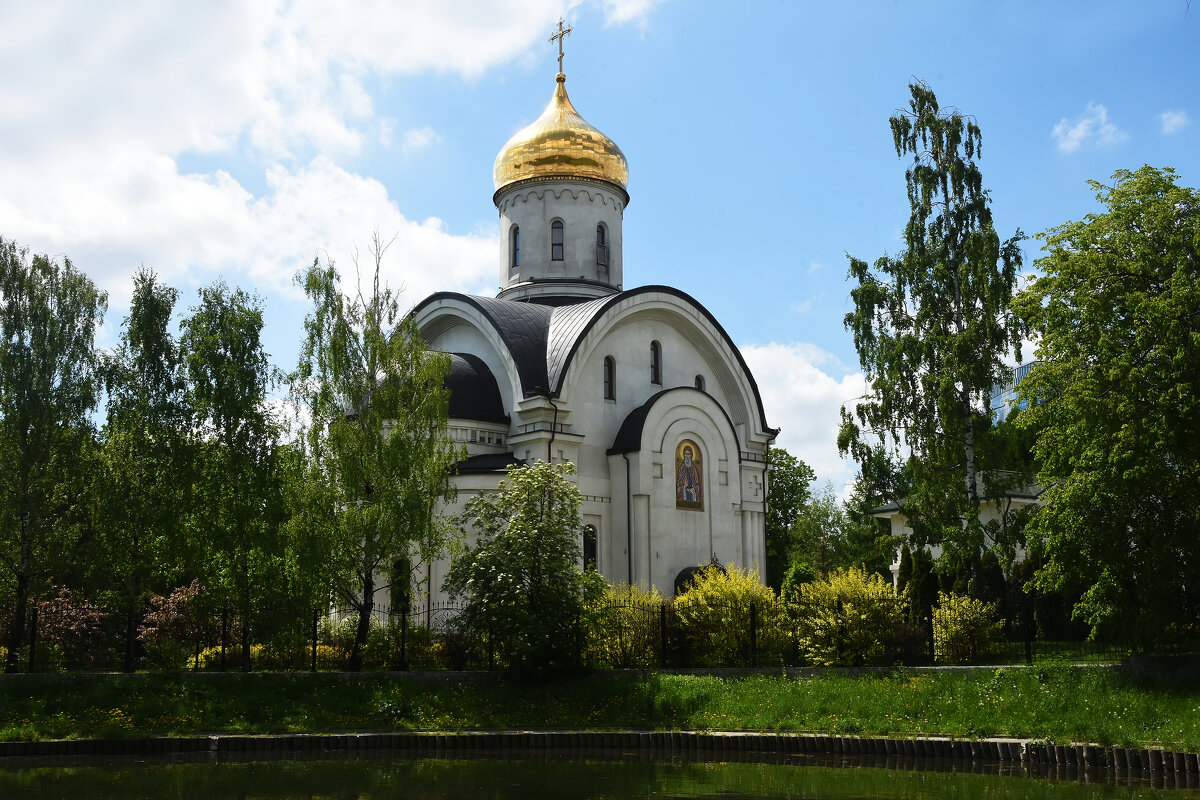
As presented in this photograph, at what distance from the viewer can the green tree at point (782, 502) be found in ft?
138

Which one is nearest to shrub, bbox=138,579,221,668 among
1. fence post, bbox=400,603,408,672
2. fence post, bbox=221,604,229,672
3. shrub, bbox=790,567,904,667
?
fence post, bbox=221,604,229,672

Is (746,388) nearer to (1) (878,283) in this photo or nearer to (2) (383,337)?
(1) (878,283)

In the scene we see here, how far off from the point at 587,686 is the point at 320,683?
3764 mm

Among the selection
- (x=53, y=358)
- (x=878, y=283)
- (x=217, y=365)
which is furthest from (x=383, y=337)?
(x=878, y=283)

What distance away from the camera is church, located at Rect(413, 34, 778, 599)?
22938mm

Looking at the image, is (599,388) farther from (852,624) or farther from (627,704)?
(627,704)

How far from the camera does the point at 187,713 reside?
46.4 ft

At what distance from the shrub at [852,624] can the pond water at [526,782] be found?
16.0 ft

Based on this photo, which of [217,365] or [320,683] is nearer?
[320,683]

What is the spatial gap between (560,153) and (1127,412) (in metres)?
18.4

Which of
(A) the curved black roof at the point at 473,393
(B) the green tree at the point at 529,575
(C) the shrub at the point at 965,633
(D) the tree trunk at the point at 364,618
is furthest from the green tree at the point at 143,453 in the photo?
(C) the shrub at the point at 965,633

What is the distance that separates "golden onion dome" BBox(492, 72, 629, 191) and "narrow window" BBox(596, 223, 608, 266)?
4.28 ft

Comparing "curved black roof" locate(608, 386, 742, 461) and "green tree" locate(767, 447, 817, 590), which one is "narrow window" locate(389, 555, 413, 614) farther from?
"green tree" locate(767, 447, 817, 590)

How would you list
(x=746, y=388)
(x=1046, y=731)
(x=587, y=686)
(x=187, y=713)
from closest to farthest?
(x=1046, y=731), (x=187, y=713), (x=587, y=686), (x=746, y=388)
